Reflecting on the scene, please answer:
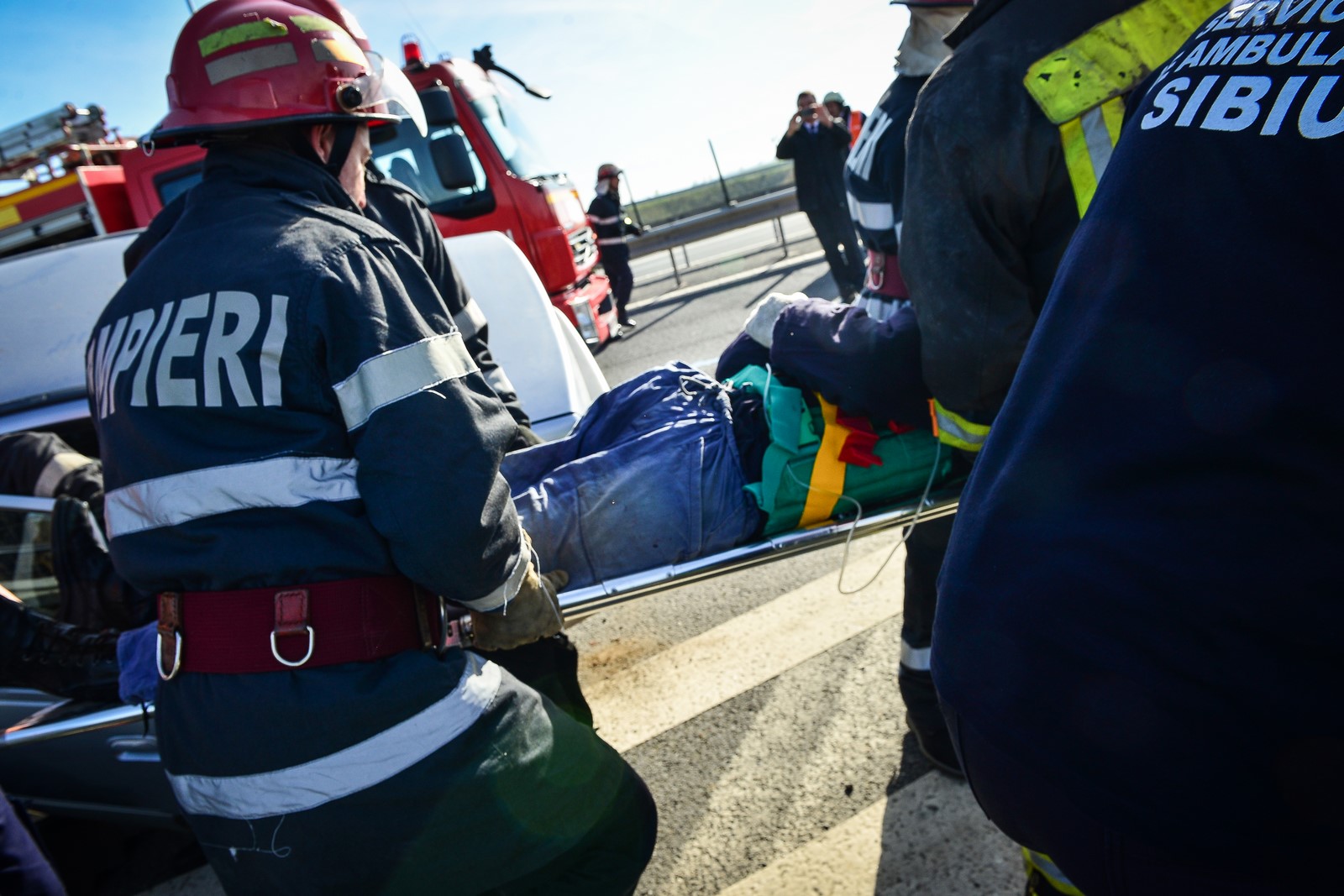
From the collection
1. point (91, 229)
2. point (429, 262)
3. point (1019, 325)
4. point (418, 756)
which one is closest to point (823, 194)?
point (91, 229)

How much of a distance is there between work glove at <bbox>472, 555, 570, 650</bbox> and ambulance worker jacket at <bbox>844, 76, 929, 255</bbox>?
1.29 m

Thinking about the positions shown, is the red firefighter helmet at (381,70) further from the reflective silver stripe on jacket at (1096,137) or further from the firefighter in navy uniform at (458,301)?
the reflective silver stripe on jacket at (1096,137)

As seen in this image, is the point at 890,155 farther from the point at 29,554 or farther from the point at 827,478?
the point at 29,554

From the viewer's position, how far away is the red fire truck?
6527 mm

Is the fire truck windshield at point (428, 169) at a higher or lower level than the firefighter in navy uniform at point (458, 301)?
higher

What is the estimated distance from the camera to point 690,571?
209 centimetres

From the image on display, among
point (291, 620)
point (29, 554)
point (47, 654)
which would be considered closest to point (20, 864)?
point (47, 654)

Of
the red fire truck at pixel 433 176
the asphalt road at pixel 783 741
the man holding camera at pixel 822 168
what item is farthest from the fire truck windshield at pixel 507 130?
the asphalt road at pixel 783 741

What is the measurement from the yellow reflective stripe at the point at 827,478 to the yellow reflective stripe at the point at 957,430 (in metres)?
0.21

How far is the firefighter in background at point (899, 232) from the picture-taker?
7.77ft

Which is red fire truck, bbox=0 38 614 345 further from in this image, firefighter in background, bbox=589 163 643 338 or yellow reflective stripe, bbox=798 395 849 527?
yellow reflective stripe, bbox=798 395 849 527

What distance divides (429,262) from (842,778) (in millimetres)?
1832

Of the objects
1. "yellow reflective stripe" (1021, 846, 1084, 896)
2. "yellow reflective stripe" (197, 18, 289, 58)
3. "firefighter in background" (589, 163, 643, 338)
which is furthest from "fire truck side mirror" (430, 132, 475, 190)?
"yellow reflective stripe" (1021, 846, 1084, 896)

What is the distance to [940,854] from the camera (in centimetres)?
213
